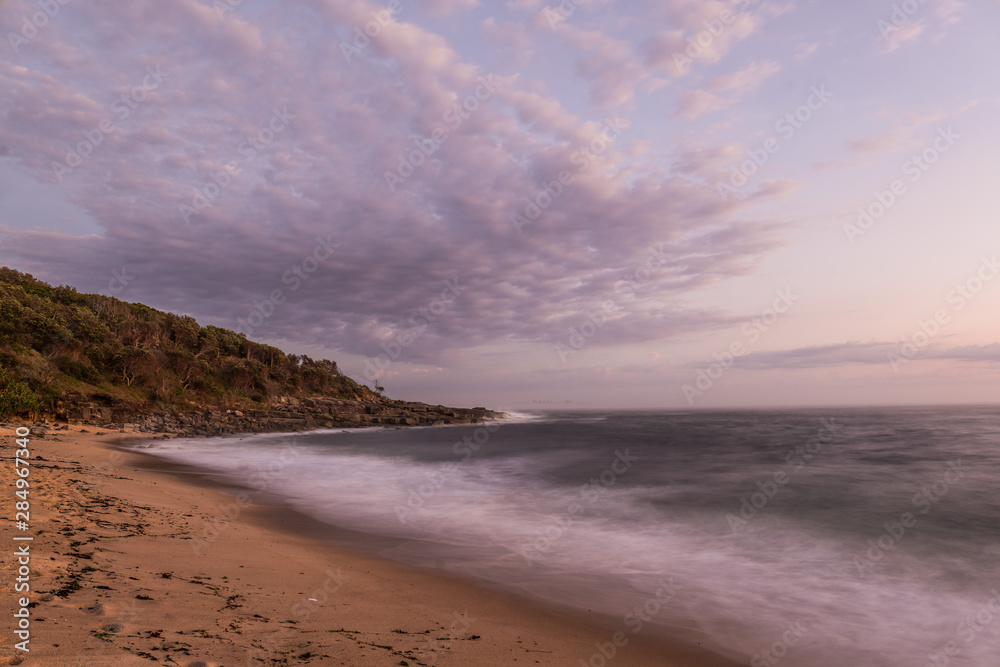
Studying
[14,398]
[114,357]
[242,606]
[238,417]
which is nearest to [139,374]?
[114,357]

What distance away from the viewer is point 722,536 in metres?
11.9

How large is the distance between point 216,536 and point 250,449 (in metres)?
21.5

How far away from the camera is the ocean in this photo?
692 cm

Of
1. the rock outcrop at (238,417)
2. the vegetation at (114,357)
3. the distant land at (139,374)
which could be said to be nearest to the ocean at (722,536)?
the rock outcrop at (238,417)

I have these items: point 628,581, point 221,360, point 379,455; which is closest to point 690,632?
point 628,581

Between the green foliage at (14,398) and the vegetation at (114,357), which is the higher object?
the vegetation at (114,357)

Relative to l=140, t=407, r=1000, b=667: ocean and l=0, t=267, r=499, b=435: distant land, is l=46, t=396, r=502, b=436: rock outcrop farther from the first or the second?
l=140, t=407, r=1000, b=667: ocean

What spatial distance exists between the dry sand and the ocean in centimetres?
77

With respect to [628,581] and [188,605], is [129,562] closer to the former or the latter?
[188,605]

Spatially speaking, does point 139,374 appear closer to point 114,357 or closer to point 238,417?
point 114,357

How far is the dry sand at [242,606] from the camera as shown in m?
3.85

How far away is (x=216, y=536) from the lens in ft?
28.0

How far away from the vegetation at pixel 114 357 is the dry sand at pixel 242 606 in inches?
1012

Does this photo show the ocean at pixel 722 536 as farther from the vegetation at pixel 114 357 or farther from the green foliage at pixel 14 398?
the vegetation at pixel 114 357
